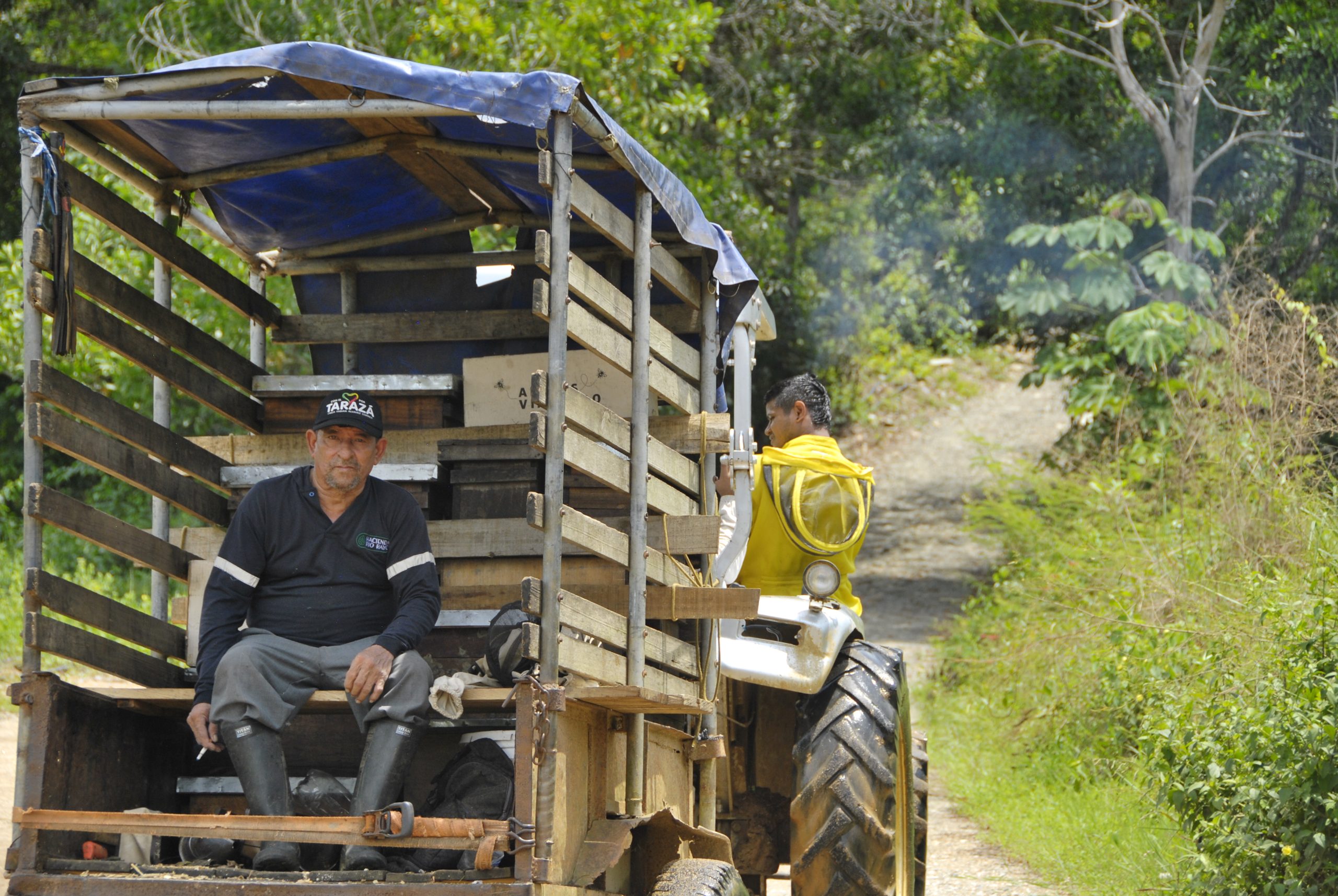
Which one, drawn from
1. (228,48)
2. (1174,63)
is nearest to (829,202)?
(1174,63)

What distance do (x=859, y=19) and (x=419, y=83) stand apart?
51.6 feet

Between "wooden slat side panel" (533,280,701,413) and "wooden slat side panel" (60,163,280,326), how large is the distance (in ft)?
5.22

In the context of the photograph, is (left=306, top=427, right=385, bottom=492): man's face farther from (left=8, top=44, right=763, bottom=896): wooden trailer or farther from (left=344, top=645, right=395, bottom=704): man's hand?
(left=344, top=645, right=395, bottom=704): man's hand

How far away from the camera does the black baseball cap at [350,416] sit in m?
5.12

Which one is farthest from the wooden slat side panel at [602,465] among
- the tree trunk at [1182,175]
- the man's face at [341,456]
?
the tree trunk at [1182,175]

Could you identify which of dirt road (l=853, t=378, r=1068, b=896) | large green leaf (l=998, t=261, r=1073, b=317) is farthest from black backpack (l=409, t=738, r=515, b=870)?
large green leaf (l=998, t=261, r=1073, b=317)

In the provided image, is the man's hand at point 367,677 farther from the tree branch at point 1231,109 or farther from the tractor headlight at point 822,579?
the tree branch at point 1231,109

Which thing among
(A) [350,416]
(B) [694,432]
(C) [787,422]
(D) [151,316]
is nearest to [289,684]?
(A) [350,416]

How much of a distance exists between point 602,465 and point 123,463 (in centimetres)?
182

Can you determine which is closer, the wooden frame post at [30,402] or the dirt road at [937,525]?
the wooden frame post at [30,402]

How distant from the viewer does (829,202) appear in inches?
893

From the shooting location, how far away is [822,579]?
5.51 meters

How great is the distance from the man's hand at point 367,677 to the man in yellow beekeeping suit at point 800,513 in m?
1.56

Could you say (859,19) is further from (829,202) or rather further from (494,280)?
(494,280)
